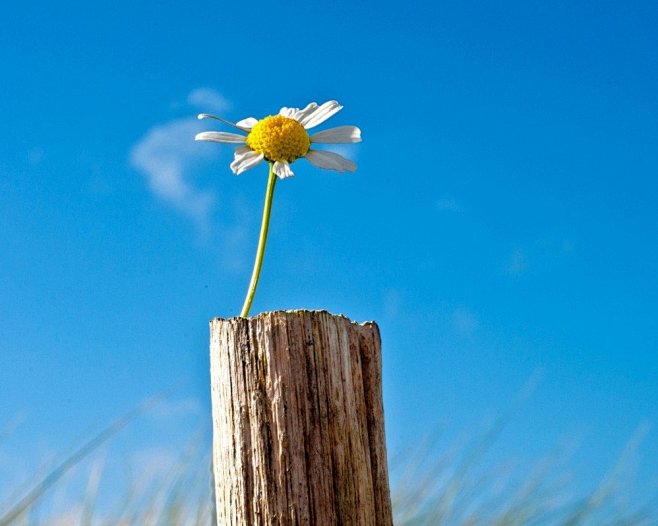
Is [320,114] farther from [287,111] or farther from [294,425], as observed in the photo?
[294,425]

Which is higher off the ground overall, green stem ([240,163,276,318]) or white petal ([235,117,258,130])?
white petal ([235,117,258,130])

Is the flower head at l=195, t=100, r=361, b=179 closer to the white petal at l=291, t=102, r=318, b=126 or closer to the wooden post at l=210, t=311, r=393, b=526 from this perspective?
the white petal at l=291, t=102, r=318, b=126

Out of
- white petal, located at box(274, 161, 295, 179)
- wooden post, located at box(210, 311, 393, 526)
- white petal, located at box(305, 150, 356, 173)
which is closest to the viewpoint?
wooden post, located at box(210, 311, 393, 526)

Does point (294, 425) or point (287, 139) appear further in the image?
point (287, 139)

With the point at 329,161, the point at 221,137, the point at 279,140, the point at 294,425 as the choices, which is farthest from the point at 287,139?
the point at 294,425

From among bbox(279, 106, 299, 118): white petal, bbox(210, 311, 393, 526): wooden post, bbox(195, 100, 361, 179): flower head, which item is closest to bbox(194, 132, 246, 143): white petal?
bbox(195, 100, 361, 179): flower head

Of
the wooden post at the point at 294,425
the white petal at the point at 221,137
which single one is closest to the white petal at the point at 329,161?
the white petal at the point at 221,137

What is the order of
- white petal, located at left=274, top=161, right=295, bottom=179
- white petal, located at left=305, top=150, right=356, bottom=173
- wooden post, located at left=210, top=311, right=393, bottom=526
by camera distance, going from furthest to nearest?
white petal, located at left=305, top=150, right=356, bottom=173 < white petal, located at left=274, top=161, right=295, bottom=179 < wooden post, located at left=210, top=311, right=393, bottom=526

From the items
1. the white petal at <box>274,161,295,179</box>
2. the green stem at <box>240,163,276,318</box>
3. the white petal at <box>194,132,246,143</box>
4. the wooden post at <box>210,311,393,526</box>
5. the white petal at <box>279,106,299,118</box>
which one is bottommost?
the wooden post at <box>210,311,393,526</box>

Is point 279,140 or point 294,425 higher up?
point 279,140
